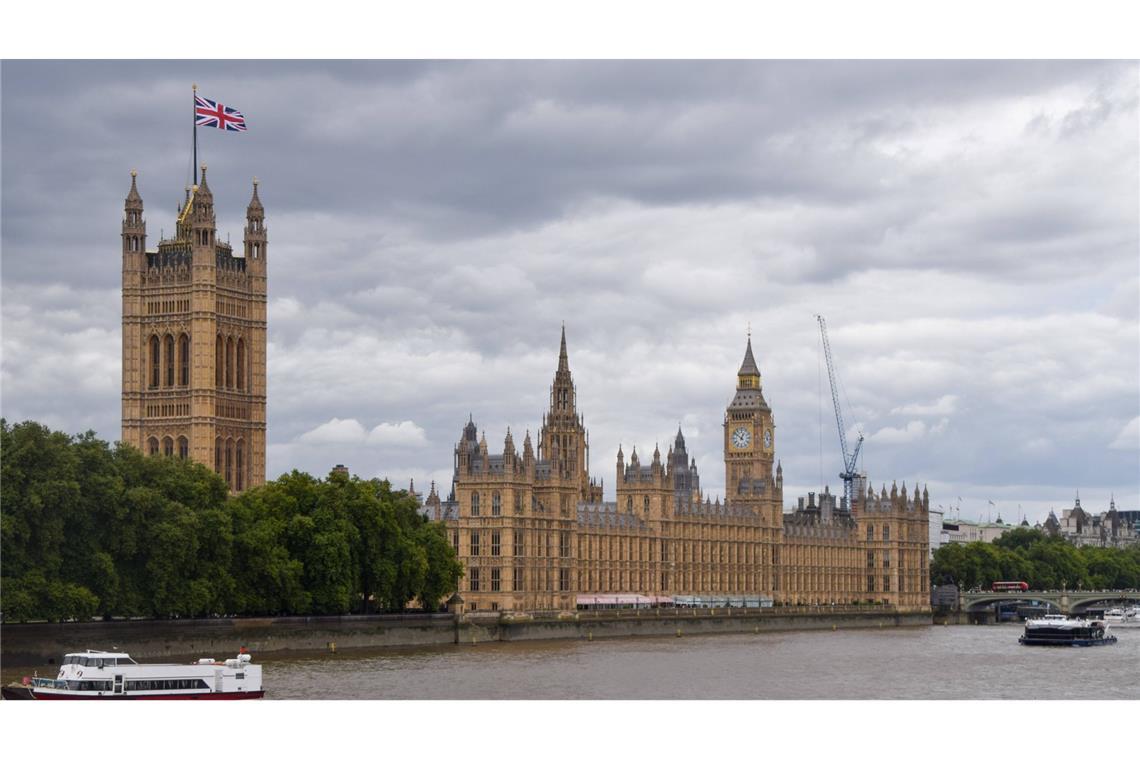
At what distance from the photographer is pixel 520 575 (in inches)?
4892

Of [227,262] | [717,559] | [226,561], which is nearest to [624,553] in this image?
[717,559]

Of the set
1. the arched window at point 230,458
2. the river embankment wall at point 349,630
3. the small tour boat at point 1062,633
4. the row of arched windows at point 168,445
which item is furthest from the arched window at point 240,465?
the small tour boat at point 1062,633

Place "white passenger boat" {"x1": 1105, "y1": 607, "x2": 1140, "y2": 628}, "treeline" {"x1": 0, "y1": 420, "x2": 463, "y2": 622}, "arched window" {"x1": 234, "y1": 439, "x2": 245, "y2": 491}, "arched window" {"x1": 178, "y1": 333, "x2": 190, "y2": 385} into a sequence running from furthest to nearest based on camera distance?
1. "white passenger boat" {"x1": 1105, "y1": 607, "x2": 1140, "y2": 628}
2. "arched window" {"x1": 234, "y1": 439, "x2": 245, "y2": 491}
3. "arched window" {"x1": 178, "y1": 333, "x2": 190, "y2": 385}
4. "treeline" {"x1": 0, "y1": 420, "x2": 463, "y2": 622}

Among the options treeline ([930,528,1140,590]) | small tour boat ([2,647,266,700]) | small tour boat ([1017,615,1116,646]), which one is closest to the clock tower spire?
treeline ([930,528,1140,590])

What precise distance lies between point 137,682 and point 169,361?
77.5 m

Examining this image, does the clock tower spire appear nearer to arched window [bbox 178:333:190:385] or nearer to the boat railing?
arched window [bbox 178:333:190:385]

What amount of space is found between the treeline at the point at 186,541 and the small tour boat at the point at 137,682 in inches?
354

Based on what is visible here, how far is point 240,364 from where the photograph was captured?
143 meters

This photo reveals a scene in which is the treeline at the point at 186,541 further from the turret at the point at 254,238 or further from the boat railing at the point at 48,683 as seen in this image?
the turret at the point at 254,238

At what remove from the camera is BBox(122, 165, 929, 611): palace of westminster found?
12312 cm

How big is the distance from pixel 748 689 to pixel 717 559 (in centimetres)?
8141

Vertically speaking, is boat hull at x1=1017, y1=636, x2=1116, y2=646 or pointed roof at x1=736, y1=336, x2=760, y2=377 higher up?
pointed roof at x1=736, y1=336, x2=760, y2=377

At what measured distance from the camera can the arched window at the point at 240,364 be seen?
5614 inches

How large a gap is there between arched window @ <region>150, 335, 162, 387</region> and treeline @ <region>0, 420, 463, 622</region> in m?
38.2
